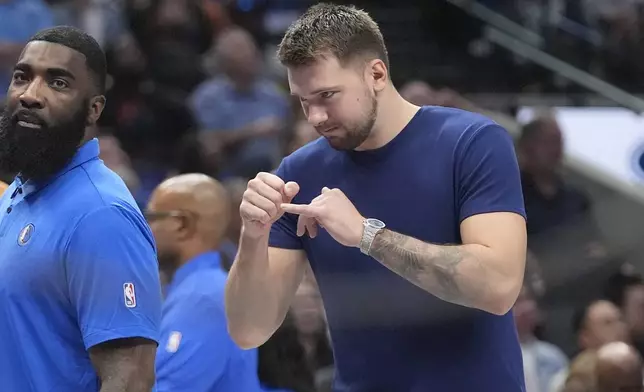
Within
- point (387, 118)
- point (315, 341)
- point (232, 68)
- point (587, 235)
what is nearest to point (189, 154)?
point (232, 68)

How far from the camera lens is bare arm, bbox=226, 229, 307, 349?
129 inches

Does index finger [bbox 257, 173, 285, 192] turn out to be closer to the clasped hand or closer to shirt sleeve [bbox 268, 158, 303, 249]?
the clasped hand

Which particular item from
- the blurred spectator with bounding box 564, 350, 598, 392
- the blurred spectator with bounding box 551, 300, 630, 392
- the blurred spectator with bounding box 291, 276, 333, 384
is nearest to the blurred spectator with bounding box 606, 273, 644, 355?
the blurred spectator with bounding box 551, 300, 630, 392

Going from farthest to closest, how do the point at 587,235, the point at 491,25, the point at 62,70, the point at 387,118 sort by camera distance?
the point at 491,25 < the point at 587,235 < the point at 387,118 < the point at 62,70

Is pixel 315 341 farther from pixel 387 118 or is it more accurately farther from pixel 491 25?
Answer: pixel 491 25

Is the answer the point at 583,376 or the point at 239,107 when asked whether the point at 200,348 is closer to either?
the point at 583,376

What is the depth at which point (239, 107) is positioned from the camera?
8.22m

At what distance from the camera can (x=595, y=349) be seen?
6.20 m

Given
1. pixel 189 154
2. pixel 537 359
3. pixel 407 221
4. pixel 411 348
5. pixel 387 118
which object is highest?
pixel 387 118

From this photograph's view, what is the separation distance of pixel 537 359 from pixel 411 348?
3.30m

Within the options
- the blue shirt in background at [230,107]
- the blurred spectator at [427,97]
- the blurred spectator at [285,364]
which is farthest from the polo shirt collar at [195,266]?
the blue shirt in background at [230,107]

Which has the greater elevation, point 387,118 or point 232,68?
point 387,118

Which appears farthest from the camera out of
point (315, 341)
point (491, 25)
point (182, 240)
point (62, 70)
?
point (491, 25)

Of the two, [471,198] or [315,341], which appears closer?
[471,198]
